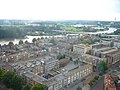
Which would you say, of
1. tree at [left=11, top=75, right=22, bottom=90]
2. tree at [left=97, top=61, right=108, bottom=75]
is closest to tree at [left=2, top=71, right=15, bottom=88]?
tree at [left=11, top=75, right=22, bottom=90]

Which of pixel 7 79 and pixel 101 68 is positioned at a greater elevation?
pixel 7 79

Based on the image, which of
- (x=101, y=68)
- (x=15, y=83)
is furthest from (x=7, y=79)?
(x=101, y=68)

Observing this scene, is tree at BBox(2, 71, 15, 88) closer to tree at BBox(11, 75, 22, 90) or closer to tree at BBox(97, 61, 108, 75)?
tree at BBox(11, 75, 22, 90)

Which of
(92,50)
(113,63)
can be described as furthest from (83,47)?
(113,63)

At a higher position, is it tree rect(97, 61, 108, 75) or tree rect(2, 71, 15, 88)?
tree rect(2, 71, 15, 88)

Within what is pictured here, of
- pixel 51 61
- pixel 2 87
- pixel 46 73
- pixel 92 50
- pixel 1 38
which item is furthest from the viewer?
pixel 1 38

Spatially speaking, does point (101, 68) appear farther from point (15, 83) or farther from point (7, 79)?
point (7, 79)

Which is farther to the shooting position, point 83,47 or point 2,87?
point 83,47

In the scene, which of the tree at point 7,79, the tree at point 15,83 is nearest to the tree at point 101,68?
the tree at point 15,83

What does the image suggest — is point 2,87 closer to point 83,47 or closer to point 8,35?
point 83,47

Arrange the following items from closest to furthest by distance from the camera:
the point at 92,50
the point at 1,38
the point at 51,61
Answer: the point at 51,61 → the point at 92,50 → the point at 1,38

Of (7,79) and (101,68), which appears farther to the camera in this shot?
(101,68)
